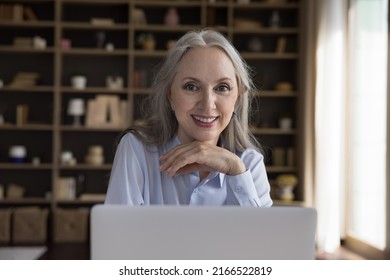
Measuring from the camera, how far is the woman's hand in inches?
34.5

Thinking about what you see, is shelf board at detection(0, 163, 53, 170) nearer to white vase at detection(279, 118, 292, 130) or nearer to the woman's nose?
white vase at detection(279, 118, 292, 130)

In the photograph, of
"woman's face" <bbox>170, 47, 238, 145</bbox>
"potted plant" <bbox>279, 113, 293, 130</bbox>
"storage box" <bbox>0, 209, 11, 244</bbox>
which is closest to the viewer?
"woman's face" <bbox>170, 47, 238, 145</bbox>

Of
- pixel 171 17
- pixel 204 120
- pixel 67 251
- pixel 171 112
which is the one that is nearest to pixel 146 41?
pixel 171 17

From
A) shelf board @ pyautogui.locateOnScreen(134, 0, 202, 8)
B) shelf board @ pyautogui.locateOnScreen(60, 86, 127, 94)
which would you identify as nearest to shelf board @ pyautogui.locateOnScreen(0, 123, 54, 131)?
shelf board @ pyautogui.locateOnScreen(60, 86, 127, 94)

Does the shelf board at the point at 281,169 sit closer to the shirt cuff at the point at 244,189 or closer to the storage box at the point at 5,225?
the storage box at the point at 5,225

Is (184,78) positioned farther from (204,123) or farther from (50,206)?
(50,206)

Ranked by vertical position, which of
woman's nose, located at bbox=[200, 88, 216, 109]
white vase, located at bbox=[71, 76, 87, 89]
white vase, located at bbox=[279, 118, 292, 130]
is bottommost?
woman's nose, located at bbox=[200, 88, 216, 109]

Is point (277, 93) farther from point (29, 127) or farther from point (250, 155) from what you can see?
point (250, 155)

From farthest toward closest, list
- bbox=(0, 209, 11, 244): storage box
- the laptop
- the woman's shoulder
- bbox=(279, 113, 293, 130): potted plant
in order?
1. bbox=(279, 113, 293, 130): potted plant
2. bbox=(0, 209, 11, 244): storage box
3. the woman's shoulder
4. the laptop

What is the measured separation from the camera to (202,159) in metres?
0.88

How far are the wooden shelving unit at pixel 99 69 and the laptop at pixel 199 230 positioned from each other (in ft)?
12.1

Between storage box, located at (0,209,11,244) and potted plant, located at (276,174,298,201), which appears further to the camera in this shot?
potted plant, located at (276,174,298,201)

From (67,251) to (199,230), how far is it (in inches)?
130

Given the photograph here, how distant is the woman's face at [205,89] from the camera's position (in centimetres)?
87
